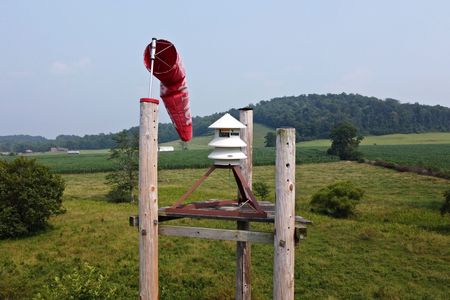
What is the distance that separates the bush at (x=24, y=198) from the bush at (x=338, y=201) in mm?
14016

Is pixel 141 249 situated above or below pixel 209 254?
above

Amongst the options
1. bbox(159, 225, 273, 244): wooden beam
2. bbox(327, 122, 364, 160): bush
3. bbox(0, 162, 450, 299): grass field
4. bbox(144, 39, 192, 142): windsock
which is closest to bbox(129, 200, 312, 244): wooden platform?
bbox(159, 225, 273, 244): wooden beam

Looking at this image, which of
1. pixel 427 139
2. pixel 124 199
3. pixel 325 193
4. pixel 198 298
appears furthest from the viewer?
pixel 427 139

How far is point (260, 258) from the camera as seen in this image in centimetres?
1416

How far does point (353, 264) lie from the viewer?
44.9 ft

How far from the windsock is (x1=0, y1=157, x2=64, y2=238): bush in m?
14.1

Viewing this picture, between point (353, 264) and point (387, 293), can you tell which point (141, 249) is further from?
point (353, 264)

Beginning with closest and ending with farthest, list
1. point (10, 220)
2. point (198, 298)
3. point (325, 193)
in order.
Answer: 1. point (198, 298)
2. point (10, 220)
3. point (325, 193)

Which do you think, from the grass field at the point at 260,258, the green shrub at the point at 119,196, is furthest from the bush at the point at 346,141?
the green shrub at the point at 119,196

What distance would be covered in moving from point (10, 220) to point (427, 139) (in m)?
108

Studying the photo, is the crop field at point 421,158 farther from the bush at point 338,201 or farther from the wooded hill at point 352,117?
the wooded hill at point 352,117

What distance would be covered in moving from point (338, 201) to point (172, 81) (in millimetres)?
18541

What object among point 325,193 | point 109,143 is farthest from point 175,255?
point 109,143

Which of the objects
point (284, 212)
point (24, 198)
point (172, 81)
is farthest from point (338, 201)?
point (172, 81)
